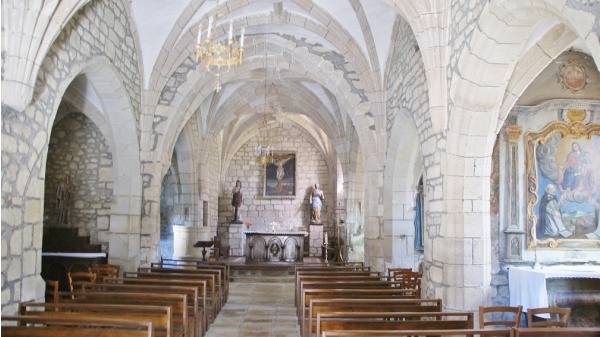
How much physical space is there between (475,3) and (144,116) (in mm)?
6181

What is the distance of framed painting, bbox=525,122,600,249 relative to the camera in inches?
277

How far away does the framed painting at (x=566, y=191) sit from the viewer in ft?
23.1

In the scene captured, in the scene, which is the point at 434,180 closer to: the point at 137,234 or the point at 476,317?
the point at 476,317

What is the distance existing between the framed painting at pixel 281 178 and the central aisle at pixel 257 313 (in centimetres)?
876

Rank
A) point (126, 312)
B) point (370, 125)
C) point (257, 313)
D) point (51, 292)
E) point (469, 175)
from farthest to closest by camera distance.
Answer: point (370, 125) → point (257, 313) → point (51, 292) → point (469, 175) → point (126, 312)

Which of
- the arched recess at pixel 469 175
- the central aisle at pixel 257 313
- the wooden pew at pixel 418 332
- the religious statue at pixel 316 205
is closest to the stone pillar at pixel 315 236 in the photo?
the religious statue at pixel 316 205

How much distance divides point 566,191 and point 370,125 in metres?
3.71

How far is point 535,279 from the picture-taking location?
6406mm

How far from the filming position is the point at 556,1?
11.4 feet

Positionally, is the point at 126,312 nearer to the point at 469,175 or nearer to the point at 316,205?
the point at 469,175

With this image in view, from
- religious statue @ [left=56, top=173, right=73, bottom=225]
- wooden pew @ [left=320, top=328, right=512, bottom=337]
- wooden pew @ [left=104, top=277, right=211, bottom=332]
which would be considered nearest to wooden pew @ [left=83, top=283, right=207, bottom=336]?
wooden pew @ [left=104, top=277, right=211, bottom=332]

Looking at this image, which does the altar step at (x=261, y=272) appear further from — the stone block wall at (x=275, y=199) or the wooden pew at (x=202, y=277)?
the stone block wall at (x=275, y=199)

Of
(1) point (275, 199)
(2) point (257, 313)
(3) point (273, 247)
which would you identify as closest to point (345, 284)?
(2) point (257, 313)

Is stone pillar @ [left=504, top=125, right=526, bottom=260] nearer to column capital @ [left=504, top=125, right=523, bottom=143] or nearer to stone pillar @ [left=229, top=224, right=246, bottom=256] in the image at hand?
column capital @ [left=504, top=125, right=523, bottom=143]
